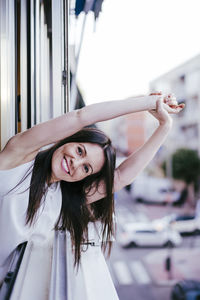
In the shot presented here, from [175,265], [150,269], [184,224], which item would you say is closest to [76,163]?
[150,269]

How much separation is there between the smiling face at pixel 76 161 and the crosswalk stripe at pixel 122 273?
6.11m

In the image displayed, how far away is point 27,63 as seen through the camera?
0.92 metres

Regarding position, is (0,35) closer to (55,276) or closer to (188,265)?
(55,276)

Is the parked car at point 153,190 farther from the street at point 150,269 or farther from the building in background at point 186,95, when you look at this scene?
the street at point 150,269

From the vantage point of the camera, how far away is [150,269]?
6867mm

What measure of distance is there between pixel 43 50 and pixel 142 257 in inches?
286

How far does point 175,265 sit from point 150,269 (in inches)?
30.3

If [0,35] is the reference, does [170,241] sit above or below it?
below

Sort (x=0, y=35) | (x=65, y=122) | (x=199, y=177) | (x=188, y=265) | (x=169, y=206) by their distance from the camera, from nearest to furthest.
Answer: (x=65, y=122) → (x=0, y=35) → (x=188, y=265) → (x=199, y=177) → (x=169, y=206)

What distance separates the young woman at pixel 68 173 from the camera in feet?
1.92

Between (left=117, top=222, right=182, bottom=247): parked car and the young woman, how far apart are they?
731cm

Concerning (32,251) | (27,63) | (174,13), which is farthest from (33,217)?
(174,13)

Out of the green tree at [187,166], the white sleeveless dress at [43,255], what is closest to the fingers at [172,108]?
the white sleeveless dress at [43,255]

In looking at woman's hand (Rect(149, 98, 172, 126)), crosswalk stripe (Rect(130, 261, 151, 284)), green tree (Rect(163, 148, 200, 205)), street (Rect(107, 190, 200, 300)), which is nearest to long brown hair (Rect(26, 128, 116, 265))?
woman's hand (Rect(149, 98, 172, 126))
